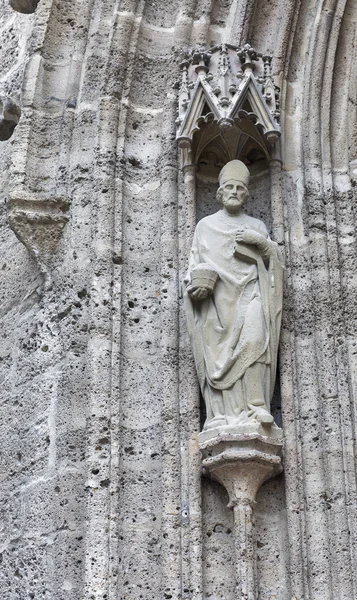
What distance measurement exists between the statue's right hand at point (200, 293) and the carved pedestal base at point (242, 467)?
2.02 feet

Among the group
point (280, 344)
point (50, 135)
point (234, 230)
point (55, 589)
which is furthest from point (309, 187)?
point (55, 589)

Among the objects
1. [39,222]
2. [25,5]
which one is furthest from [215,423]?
[25,5]

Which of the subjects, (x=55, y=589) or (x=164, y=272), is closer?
(x=55, y=589)

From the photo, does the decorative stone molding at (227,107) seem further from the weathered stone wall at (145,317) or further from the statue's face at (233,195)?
the statue's face at (233,195)

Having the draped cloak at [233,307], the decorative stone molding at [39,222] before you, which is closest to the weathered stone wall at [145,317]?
the decorative stone molding at [39,222]

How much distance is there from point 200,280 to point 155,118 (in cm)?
106

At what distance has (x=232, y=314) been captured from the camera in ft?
15.2

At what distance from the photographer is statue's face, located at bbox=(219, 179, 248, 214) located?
16.2 ft

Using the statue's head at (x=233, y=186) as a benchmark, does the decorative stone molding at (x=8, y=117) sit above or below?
above

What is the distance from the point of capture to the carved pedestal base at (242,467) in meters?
4.37

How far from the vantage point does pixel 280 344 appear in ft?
15.6

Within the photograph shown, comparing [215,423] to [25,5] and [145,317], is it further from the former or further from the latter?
[25,5]

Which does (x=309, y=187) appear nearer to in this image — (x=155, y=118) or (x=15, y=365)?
(x=155, y=118)

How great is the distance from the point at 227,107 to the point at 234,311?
3.24 ft
